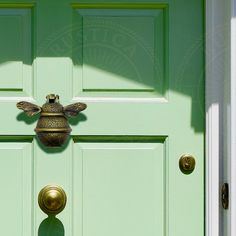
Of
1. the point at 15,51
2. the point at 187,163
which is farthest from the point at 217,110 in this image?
Answer: the point at 15,51

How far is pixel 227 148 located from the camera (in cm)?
190

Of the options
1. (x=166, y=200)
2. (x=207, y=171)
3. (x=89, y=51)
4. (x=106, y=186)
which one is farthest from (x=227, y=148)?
(x=89, y=51)

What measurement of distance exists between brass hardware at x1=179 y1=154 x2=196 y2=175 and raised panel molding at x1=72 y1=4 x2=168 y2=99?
202 mm

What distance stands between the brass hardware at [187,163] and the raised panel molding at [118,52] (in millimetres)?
202

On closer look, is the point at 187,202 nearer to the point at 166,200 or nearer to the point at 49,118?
the point at 166,200

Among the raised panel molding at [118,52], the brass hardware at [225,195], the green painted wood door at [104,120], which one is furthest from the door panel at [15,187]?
the brass hardware at [225,195]

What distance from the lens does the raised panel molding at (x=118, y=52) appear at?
1.99 metres

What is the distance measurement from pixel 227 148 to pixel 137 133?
276 mm

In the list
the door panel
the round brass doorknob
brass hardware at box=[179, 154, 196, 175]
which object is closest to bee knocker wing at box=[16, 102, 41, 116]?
the door panel

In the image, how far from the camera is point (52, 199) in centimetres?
195

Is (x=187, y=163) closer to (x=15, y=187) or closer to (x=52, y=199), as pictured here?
(x=52, y=199)

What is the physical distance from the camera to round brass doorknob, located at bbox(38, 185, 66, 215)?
6.41 ft

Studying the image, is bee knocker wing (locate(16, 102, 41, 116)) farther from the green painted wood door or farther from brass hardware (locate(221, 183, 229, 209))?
brass hardware (locate(221, 183, 229, 209))

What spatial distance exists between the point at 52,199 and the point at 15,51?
0.46 meters
